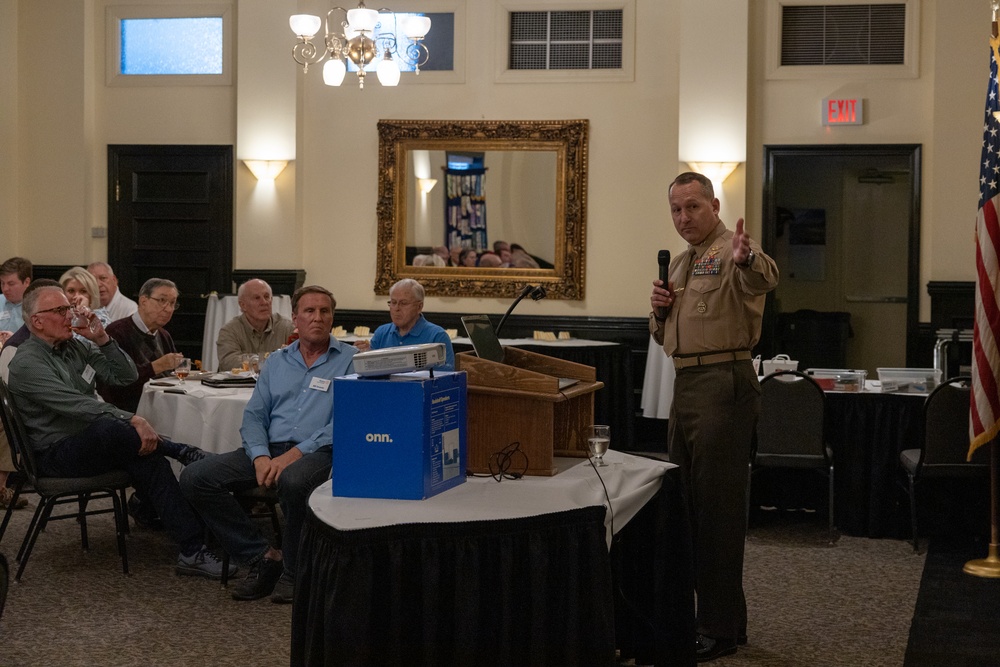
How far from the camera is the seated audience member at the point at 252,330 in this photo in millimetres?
6289

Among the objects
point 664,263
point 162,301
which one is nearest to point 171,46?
point 162,301

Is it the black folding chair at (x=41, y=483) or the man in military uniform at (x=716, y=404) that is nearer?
the man in military uniform at (x=716, y=404)

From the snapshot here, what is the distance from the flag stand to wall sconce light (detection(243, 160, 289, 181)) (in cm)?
640

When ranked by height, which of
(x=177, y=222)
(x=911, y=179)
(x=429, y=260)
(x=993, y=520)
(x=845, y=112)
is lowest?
(x=993, y=520)

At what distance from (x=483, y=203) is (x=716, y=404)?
5.86 m

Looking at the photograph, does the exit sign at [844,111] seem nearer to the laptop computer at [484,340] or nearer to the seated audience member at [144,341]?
the seated audience member at [144,341]

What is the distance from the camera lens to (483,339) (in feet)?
11.2

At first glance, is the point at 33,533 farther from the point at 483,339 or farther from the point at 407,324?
the point at 483,339

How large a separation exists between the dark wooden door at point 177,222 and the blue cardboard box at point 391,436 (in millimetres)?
7248

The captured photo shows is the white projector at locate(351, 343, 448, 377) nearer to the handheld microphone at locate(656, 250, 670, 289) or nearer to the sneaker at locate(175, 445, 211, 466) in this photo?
the handheld microphone at locate(656, 250, 670, 289)

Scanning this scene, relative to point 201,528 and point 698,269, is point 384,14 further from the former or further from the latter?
point 698,269

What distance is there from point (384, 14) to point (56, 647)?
21.2 ft

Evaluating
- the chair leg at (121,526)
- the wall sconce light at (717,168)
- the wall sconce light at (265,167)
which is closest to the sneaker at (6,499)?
the chair leg at (121,526)

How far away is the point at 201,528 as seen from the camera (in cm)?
505
